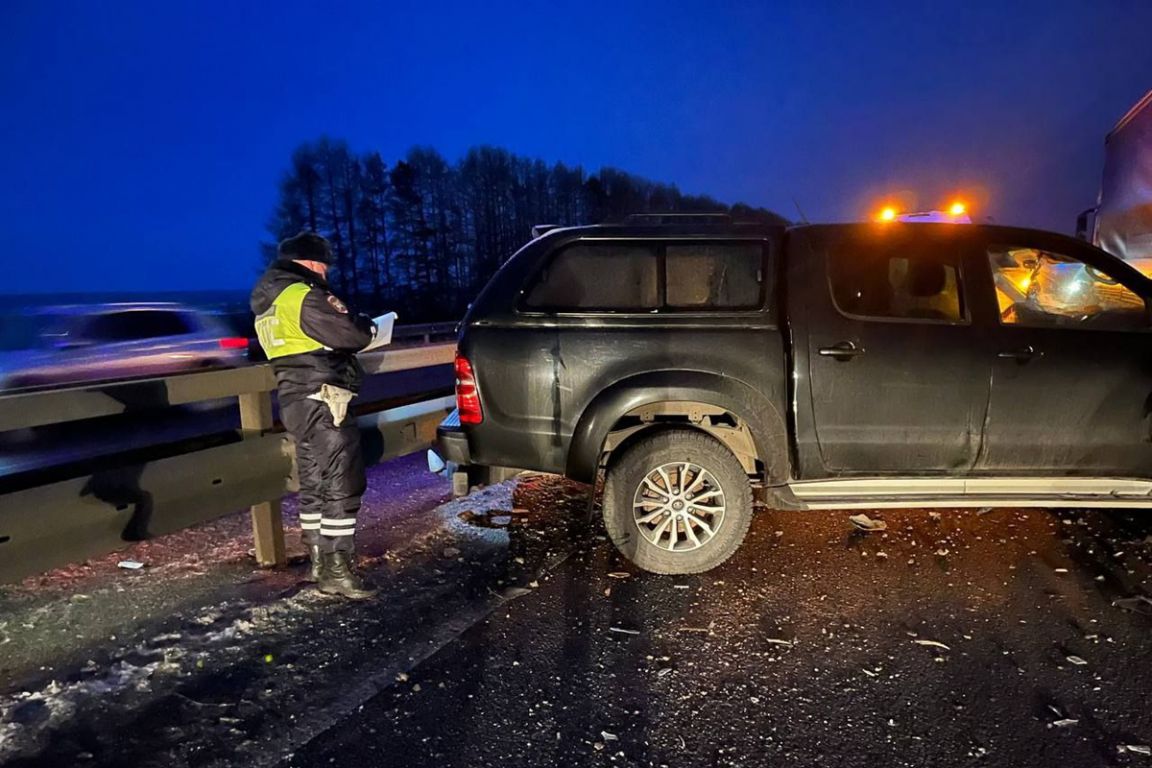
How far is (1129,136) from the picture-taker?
8.27m

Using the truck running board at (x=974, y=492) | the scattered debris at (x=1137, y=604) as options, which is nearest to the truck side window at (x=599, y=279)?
the truck running board at (x=974, y=492)

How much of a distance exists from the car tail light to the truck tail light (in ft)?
20.6

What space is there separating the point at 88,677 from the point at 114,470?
886 mm

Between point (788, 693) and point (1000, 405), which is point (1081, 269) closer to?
point (1000, 405)

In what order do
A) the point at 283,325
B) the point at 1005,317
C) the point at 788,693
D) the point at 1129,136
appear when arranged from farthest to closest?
the point at 1129,136 → the point at 1005,317 → the point at 283,325 → the point at 788,693

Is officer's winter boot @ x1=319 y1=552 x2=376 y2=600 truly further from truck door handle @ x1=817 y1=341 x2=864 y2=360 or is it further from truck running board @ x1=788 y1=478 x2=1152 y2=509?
truck door handle @ x1=817 y1=341 x2=864 y2=360

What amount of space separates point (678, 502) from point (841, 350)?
121 cm

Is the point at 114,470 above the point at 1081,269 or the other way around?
the other way around

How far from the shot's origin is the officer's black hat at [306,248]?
3.79m

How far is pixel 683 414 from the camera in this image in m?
3.94

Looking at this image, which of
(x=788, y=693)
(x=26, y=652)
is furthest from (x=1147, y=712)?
(x=26, y=652)

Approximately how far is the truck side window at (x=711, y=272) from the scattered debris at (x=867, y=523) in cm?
192

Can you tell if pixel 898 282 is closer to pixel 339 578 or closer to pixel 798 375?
pixel 798 375

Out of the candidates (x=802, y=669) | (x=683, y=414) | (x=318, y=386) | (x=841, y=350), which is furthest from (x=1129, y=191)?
(x=318, y=386)
